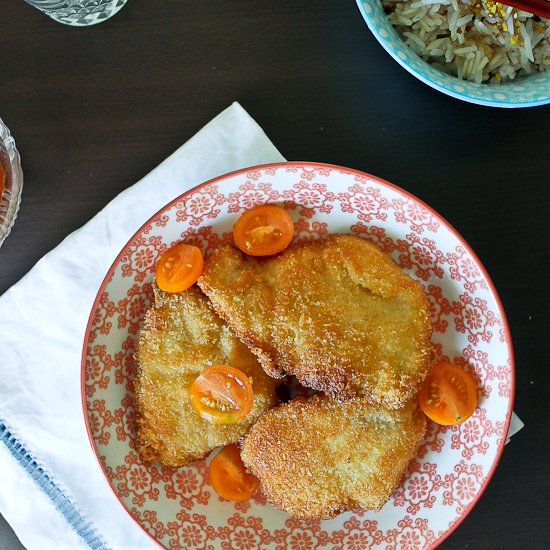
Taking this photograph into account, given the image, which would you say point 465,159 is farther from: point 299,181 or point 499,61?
point 299,181

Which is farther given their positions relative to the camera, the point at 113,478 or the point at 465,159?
the point at 465,159

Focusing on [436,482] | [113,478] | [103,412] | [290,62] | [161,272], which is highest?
[290,62]

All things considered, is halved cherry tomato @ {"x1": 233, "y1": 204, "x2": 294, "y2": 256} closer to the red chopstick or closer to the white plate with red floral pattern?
the white plate with red floral pattern

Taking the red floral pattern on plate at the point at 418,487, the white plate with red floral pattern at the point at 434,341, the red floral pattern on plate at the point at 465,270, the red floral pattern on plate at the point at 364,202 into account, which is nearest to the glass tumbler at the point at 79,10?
the white plate with red floral pattern at the point at 434,341

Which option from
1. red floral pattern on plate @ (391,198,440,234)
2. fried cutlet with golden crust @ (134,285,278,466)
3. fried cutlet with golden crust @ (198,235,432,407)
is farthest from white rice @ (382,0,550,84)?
fried cutlet with golden crust @ (134,285,278,466)

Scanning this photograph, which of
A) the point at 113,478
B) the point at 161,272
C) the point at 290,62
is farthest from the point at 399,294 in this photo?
the point at 113,478

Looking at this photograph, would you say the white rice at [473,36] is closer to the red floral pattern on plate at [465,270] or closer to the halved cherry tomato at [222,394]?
the red floral pattern on plate at [465,270]
